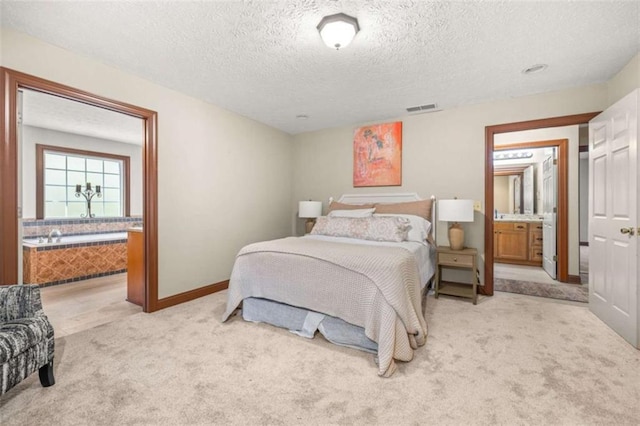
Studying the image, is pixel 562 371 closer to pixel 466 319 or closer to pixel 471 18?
pixel 466 319

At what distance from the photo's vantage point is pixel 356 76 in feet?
9.60

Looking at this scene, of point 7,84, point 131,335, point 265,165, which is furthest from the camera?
point 265,165

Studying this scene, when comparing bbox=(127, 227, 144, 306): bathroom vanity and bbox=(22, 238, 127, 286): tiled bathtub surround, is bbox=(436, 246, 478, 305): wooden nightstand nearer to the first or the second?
bbox=(127, 227, 144, 306): bathroom vanity

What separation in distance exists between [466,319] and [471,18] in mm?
2607

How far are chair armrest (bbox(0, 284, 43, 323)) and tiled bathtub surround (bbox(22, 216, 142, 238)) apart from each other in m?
4.07

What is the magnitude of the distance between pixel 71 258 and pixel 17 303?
3.33 metres

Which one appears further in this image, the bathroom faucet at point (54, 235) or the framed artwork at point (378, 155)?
the bathroom faucet at point (54, 235)

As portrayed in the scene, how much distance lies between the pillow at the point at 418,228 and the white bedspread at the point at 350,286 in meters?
0.93

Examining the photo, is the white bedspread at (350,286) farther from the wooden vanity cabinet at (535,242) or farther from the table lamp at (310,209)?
the wooden vanity cabinet at (535,242)

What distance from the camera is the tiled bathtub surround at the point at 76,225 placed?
4.71 m

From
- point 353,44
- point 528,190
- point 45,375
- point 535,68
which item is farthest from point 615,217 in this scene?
point 45,375

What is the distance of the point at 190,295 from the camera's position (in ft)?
11.4

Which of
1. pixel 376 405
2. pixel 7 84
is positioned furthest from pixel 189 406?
pixel 7 84

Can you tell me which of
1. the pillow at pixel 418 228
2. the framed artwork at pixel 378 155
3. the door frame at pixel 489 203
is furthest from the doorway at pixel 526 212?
the framed artwork at pixel 378 155
